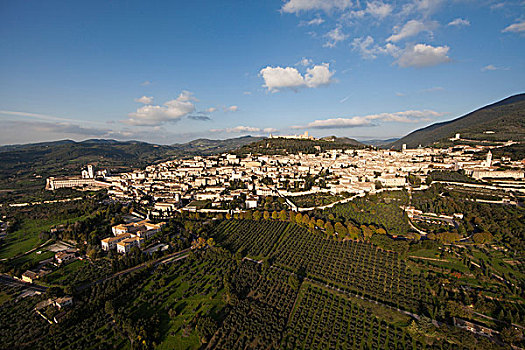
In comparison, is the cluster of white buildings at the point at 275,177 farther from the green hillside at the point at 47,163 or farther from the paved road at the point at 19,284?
the green hillside at the point at 47,163

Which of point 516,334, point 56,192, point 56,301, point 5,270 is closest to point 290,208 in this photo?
point 516,334

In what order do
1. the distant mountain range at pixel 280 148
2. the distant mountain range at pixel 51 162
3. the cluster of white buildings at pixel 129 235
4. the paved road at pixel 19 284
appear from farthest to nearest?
the distant mountain range at pixel 51 162 < the distant mountain range at pixel 280 148 < the cluster of white buildings at pixel 129 235 < the paved road at pixel 19 284

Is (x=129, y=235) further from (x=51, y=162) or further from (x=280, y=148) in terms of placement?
(x=51, y=162)

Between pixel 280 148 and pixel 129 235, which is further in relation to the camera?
pixel 280 148

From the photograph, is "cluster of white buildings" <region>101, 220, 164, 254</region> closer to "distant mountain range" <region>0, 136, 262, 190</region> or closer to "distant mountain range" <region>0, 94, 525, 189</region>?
"distant mountain range" <region>0, 94, 525, 189</region>

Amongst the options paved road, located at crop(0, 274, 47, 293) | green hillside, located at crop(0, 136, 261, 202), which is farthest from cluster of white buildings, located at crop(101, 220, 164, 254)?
green hillside, located at crop(0, 136, 261, 202)

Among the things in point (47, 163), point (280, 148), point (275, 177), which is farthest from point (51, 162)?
point (275, 177)

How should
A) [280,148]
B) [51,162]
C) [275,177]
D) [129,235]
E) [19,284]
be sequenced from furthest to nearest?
1. [51,162]
2. [280,148]
3. [275,177]
4. [129,235]
5. [19,284]

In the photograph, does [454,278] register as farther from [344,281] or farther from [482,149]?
[482,149]

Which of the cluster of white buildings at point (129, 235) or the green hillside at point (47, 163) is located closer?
the cluster of white buildings at point (129, 235)

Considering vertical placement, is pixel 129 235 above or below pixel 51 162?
below

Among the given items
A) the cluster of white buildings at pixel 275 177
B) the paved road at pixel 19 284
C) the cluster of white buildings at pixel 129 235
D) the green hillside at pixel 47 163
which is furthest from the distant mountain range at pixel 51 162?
the paved road at pixel 19 284
